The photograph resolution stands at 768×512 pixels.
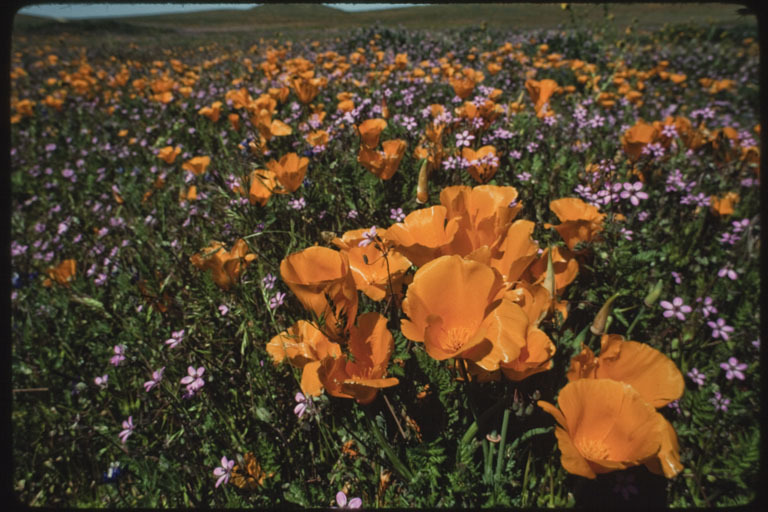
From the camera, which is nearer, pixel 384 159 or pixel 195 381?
pixel 195 381

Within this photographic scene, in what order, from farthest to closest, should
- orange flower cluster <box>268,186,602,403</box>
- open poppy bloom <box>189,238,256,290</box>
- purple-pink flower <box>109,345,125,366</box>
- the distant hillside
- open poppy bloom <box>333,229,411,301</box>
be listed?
1. the distant hillside
2. purple-pink flower <box>109,345,125,366</box>
3. open poppy bloom <box>189,238,256,290</box>
4. open poppy bloom <box>333,229,411,301</box>
5. orange flower cluster <box>268,186,602,403</box>

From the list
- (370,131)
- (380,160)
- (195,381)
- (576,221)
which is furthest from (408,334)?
(370,131)

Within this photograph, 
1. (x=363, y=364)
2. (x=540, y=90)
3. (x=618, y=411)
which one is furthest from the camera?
(x=540, y=90)

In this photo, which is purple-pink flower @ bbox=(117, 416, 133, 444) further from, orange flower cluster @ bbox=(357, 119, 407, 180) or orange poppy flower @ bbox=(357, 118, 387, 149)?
orange poppy flower @ bbox=(357, 118, 387, 149)

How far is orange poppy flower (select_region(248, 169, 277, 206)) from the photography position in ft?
6.77

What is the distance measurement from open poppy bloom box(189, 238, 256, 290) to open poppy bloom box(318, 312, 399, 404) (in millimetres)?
803

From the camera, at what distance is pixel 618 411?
3.12 ft

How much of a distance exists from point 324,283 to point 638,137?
2182mm

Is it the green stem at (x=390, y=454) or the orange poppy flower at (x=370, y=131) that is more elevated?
the orange poppy flower at (x=370, y=131)

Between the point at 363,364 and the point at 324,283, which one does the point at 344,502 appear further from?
the point at 324,283

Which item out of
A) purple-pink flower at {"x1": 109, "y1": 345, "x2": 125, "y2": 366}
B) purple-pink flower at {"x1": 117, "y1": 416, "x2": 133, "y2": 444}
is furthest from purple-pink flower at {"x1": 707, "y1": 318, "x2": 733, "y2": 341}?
purple-pink flower at {"x1": 109, "y1": 345, "x2": 125, "y2": 366}

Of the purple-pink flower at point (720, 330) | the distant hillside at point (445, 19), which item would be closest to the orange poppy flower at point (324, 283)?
the purple-pink flower at point (720, 330)

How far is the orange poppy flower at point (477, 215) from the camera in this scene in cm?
117

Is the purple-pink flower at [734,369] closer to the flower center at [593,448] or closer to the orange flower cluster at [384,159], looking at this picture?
the flower center at [593,448]
